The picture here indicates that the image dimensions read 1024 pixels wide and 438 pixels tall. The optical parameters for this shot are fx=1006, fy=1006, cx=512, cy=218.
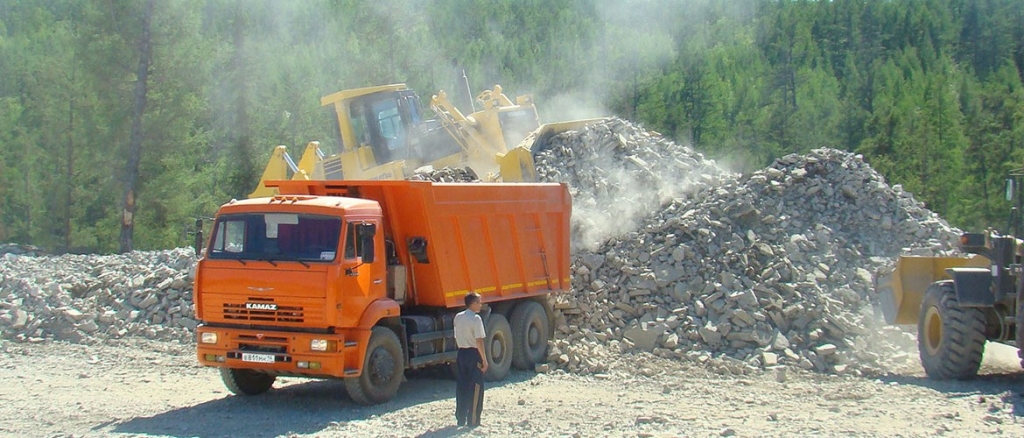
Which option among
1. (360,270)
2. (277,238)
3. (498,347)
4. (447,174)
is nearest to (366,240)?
(360,270)

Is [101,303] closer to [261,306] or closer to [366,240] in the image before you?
[261,306]

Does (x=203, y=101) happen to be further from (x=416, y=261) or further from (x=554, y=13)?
(x=554, y=13)

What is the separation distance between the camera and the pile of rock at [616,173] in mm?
17281

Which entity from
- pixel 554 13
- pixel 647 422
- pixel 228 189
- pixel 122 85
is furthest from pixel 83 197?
pixel 554 13

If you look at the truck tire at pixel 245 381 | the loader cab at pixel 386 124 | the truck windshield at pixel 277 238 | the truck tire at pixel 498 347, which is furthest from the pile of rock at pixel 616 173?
the truck windshield at pixel 277 238

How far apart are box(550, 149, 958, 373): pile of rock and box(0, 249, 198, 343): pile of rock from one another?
6.76 m

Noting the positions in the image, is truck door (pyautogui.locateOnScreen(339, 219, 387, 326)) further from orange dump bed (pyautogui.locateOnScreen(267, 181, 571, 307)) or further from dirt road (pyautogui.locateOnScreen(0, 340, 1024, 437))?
dirt road (pyautogui.locateOnScreen(0, 340, 1024, 437))

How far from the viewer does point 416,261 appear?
11.9 m

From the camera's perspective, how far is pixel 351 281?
1043cm

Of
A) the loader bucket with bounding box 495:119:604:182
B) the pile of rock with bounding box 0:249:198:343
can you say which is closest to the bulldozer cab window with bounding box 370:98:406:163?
the loader bucket with bounding box 495:119:604:182

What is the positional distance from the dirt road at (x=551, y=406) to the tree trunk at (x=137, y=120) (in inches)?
634

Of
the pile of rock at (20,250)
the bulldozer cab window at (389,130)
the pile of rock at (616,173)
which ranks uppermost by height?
the bulldozer cab window at (389,130)

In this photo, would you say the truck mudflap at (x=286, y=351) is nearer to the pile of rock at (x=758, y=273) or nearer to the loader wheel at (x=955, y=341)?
the pile of rock at (x=758, y=273)

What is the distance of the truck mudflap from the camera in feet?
33.4
